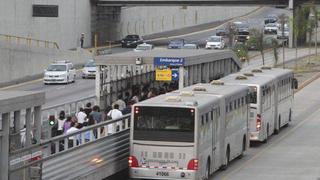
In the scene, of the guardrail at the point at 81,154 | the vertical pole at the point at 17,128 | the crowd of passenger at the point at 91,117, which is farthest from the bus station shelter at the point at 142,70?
the vertical pole at the point at 17,128

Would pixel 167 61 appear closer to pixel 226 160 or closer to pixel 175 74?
pixel 175 74

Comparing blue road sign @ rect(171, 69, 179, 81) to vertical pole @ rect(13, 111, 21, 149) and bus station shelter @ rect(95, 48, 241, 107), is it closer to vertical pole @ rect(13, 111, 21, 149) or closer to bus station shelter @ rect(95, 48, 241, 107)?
bus station shelter @ rect(95, 48, 241, 107)

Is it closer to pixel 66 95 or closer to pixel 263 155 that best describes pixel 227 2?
pixel 66 95

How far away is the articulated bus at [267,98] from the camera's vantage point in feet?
102

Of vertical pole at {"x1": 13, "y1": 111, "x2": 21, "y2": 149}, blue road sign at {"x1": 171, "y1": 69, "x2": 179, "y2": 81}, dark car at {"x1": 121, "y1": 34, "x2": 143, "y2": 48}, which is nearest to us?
vertical pole at {"x1": 13, "y1": 111, "x2": 21, "y2": 149}

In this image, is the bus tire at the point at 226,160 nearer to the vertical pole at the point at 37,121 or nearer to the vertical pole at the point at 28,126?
the vertical pole at the point at 37,121

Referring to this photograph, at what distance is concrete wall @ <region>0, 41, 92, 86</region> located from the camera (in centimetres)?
6016

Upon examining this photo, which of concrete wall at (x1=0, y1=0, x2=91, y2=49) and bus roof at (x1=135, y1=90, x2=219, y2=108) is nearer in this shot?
bus roof at (x1=135, y1=90, x2=219, y2=108)

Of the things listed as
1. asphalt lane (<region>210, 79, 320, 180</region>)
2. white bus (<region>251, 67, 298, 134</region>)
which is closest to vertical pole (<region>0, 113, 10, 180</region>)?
asphalt lane (<region>210, 79, 320, 180</region>)

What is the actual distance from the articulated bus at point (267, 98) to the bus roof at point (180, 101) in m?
6.26

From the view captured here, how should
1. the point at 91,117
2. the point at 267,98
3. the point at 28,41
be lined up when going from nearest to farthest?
the point at 91,117 → the point at 267,98 → the point at 28,41

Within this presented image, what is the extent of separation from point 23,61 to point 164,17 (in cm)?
5191

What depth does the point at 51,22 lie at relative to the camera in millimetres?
80375

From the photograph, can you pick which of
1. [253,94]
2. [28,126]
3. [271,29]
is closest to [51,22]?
[271,29]
